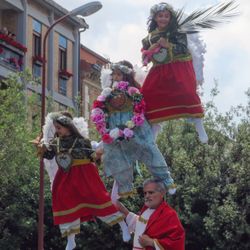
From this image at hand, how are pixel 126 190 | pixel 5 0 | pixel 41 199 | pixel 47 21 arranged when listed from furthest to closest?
1. pixel 47 21
2. pixel 5 0
3. pixel 41 199
4. pixel 126 190

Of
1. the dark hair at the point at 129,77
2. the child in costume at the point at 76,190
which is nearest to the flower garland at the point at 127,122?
the dark hair at the point at 129,77

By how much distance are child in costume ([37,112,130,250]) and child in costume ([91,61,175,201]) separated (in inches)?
10.3

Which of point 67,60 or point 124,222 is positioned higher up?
point 67,60

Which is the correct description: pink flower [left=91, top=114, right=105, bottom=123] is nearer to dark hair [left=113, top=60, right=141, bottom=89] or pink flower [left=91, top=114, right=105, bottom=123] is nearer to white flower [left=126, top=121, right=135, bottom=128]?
white flower [left=126, top=121, right=135, bottom=128]

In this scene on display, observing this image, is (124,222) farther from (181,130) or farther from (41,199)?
(181,130)

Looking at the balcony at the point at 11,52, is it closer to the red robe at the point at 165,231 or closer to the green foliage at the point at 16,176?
the green foliage at the point at 16,176

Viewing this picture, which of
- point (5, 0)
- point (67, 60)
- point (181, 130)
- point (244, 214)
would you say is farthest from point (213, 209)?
point (67, 60)

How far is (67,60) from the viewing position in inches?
1328

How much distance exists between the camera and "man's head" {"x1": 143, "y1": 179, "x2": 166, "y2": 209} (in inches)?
381

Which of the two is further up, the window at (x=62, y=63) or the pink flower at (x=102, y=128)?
the window at (x=62, y=63)

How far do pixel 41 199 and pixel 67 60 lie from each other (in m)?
16.5

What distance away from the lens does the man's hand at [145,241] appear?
9406 mm

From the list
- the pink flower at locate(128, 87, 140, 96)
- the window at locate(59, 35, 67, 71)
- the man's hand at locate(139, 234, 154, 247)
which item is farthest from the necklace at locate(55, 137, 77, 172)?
the window at locate(59, 35, 67, 71)

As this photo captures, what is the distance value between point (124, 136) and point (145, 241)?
123 cm
